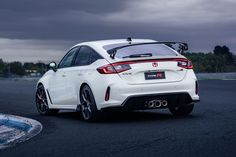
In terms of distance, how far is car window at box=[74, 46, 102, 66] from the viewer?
11402mm

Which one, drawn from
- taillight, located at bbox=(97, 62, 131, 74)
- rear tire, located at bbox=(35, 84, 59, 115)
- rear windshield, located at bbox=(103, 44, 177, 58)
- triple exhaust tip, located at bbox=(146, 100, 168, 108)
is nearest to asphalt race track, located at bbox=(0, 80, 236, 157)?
triple exhaust tip, located at bbox=(146, 100, 168, 108)

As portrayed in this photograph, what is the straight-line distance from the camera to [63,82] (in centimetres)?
1251

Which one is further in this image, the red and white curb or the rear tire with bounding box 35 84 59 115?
the rear tire with bounding box 35 84 59 115

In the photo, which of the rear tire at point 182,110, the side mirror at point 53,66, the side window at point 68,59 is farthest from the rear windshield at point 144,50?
the side mirror at point 53,66

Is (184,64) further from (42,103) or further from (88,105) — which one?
(42,103)

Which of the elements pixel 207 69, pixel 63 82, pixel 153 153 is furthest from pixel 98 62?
pixel 207 69

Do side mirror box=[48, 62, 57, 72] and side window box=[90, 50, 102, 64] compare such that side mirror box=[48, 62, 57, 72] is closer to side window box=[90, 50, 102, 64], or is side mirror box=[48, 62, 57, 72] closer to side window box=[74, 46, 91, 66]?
side window box=[74, 46, 91, 66]

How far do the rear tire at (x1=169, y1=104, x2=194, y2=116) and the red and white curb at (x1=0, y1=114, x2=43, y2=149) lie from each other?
2.64 meters

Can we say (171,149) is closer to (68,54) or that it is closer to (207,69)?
(68,54)

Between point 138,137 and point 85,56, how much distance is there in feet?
12.1

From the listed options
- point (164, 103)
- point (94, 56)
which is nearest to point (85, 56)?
point (94, 56)

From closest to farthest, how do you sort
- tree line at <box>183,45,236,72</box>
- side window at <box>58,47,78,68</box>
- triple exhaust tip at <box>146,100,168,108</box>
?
1. triple exhaust tip at <box>146,100,168,108</box>
2. side window at <box>58,47,78,68</box>
3. tree line at <box>183,45,236,72</box>

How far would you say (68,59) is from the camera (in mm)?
12664

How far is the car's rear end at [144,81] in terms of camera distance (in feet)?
34.8
